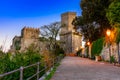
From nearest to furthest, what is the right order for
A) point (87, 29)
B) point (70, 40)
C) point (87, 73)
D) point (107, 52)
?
point (87, 73)
point (107, 52)
point (87, 29)
point (70, 40)

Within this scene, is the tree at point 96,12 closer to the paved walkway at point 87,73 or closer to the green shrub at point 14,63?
the paved walkway at point 87,73

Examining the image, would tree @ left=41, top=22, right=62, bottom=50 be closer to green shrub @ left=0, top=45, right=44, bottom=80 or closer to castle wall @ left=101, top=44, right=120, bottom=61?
castle wall @ left=101, top=44, right=120, bottom=61

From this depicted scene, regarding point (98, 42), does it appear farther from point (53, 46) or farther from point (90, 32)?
point (53, 46)

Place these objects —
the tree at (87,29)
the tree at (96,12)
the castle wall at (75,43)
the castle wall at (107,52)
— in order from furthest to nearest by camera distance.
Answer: the castle wall at (75,43) < the tree at (87,29) < the tree at (96,12) < the castle wall at (107,52)

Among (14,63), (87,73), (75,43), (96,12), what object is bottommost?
(87,73)

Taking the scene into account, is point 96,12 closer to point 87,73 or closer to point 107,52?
point 107,52

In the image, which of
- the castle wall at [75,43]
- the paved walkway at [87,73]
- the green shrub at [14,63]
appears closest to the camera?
the green shrub at [14,63]

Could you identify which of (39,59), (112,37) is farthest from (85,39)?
(39,59)

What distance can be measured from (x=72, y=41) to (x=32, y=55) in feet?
260

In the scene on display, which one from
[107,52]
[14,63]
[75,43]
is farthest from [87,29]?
[75,43]

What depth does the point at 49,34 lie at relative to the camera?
56594 millimetres

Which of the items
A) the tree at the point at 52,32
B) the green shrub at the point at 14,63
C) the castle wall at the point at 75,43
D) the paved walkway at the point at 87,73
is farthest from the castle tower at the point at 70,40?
the green shrub at the point at 14,63

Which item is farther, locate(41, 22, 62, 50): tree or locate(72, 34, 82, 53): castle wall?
locate(72, 34, 82, 53): castle wall

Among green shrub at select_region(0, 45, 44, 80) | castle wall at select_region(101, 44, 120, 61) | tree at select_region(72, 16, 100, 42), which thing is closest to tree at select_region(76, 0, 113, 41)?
tree at select_region(72, 16, 100, 42)
